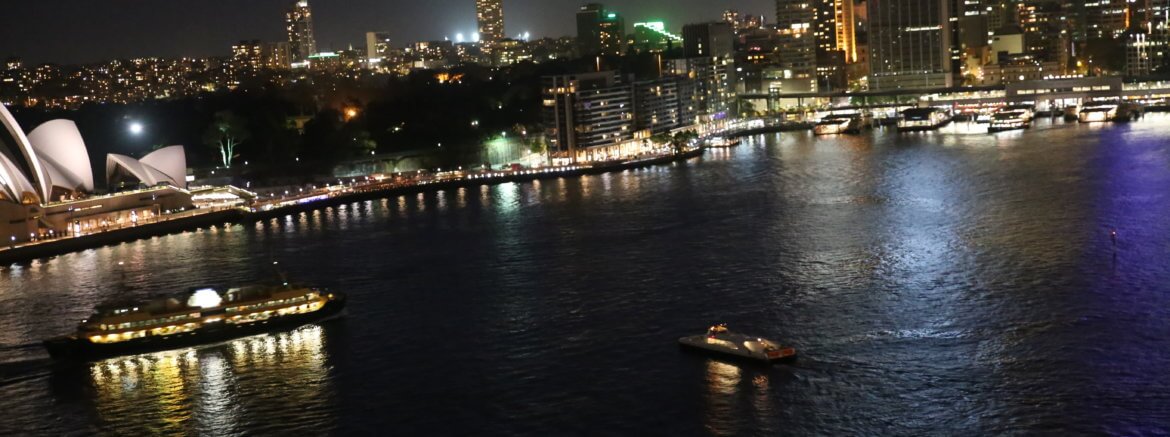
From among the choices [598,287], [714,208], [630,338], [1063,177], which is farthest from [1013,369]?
[1063,177]

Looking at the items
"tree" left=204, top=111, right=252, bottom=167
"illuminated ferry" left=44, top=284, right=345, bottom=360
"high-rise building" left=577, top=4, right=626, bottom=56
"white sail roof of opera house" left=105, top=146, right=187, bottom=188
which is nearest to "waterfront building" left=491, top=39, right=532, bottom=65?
"high-rise building" left=577, top=4, right=626, bottom=56

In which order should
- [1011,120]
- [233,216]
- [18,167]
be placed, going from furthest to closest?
[1011,120] → [233,216] → [18,167]

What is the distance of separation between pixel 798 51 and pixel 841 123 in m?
9.40

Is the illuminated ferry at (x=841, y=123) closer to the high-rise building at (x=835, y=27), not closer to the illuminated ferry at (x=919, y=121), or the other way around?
the illuminated ferry at (x=919, y=121)

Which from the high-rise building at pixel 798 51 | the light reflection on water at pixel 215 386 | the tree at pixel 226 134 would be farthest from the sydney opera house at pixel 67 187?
the high-rise building at pixel 798 51

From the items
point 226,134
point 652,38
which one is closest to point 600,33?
point 652,38

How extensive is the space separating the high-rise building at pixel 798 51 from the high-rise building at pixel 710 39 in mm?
2376

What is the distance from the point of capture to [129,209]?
40.2 feet

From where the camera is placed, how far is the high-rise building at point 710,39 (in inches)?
1140

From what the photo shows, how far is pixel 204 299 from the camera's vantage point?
23.6ft

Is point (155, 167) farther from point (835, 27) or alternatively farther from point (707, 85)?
point (835, 27)

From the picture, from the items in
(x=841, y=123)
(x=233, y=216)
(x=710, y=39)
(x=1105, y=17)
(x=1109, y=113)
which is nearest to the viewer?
(x=233, y=216)

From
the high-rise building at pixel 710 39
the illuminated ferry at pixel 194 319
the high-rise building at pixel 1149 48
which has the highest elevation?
the high-rise building at pixel 710 39

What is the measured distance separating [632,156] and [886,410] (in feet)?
42.4
